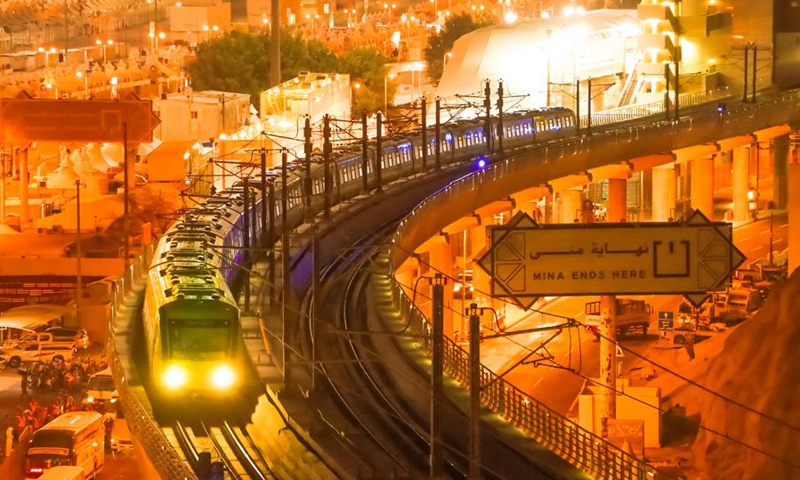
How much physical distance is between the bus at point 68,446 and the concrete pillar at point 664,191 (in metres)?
37.5

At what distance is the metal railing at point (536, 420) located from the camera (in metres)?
19.3

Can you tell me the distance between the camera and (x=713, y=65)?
7775 cm

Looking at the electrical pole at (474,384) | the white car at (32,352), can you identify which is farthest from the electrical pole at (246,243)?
the electrical pole at (474,384)

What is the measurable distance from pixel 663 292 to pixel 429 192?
875 inches

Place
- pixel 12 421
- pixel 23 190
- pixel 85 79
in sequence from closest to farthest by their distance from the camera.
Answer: pixel 12 421 → pixel 23 190 → pixel 85 79

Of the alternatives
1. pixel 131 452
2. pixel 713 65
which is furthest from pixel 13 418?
pixel 713 65

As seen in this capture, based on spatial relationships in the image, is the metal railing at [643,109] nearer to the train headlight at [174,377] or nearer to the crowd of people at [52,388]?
the crowd of people at [52,388]

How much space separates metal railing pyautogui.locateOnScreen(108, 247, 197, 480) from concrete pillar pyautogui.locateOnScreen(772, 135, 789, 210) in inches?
1688

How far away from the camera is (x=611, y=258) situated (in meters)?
23.4

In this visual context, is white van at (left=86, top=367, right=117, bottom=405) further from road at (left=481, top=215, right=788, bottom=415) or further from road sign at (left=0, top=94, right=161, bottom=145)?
road sign at (left=0, top=94, right=161, bottom=145)

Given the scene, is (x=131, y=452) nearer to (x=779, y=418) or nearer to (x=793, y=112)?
(x=779, y=418)

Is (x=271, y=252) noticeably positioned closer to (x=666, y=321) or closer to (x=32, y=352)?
(x=32, y=352)

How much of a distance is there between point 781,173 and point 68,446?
48477mm

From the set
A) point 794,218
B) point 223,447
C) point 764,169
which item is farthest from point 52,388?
point 764,169
